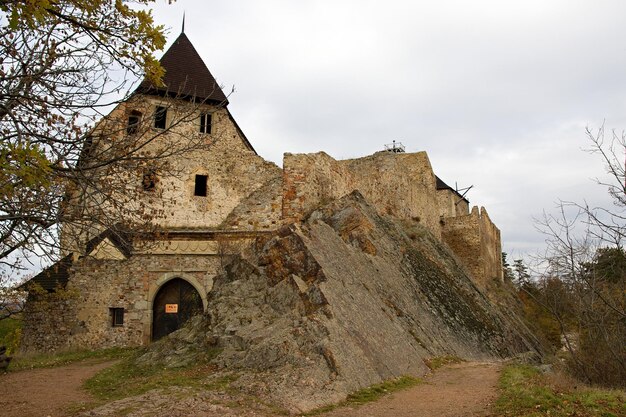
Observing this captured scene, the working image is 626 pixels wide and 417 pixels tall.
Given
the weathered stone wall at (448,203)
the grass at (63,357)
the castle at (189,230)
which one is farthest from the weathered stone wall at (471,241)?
the grass at (63,357)

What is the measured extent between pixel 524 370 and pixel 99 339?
41.7 feet

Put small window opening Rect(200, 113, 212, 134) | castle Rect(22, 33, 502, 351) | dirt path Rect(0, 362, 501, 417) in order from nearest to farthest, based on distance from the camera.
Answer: dirt path Rect(0, 362, 501, 417) < castle Rect(22, 33, 502, 351) < small window opening Rect(200, 113, 212, 134)

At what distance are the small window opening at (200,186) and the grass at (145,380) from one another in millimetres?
8632

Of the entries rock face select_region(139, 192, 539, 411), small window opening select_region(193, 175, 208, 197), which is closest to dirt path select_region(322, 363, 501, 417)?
rock face select_region(139, 192, 539, 411)

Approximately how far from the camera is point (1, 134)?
5.50 metres

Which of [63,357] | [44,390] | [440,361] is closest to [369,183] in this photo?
[440,361]

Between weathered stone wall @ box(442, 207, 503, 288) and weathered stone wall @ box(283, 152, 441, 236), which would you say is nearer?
weathered stone wall @ box(283, 152, 441, 236)

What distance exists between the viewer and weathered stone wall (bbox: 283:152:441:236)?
15.8 meters

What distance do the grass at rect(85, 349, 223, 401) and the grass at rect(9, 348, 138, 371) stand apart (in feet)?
13.3

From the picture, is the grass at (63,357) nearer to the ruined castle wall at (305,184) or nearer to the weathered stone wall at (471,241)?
the ruined castle wall at (305,184)

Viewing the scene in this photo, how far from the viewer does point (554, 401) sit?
705 cm

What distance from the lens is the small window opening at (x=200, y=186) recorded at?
60.1 feet

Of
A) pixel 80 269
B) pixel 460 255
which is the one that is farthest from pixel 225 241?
pixel 460 255

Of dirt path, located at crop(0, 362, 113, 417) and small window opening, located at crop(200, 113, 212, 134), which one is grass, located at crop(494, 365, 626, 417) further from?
small window opening, located at crop(200, 113, 212, 134)
